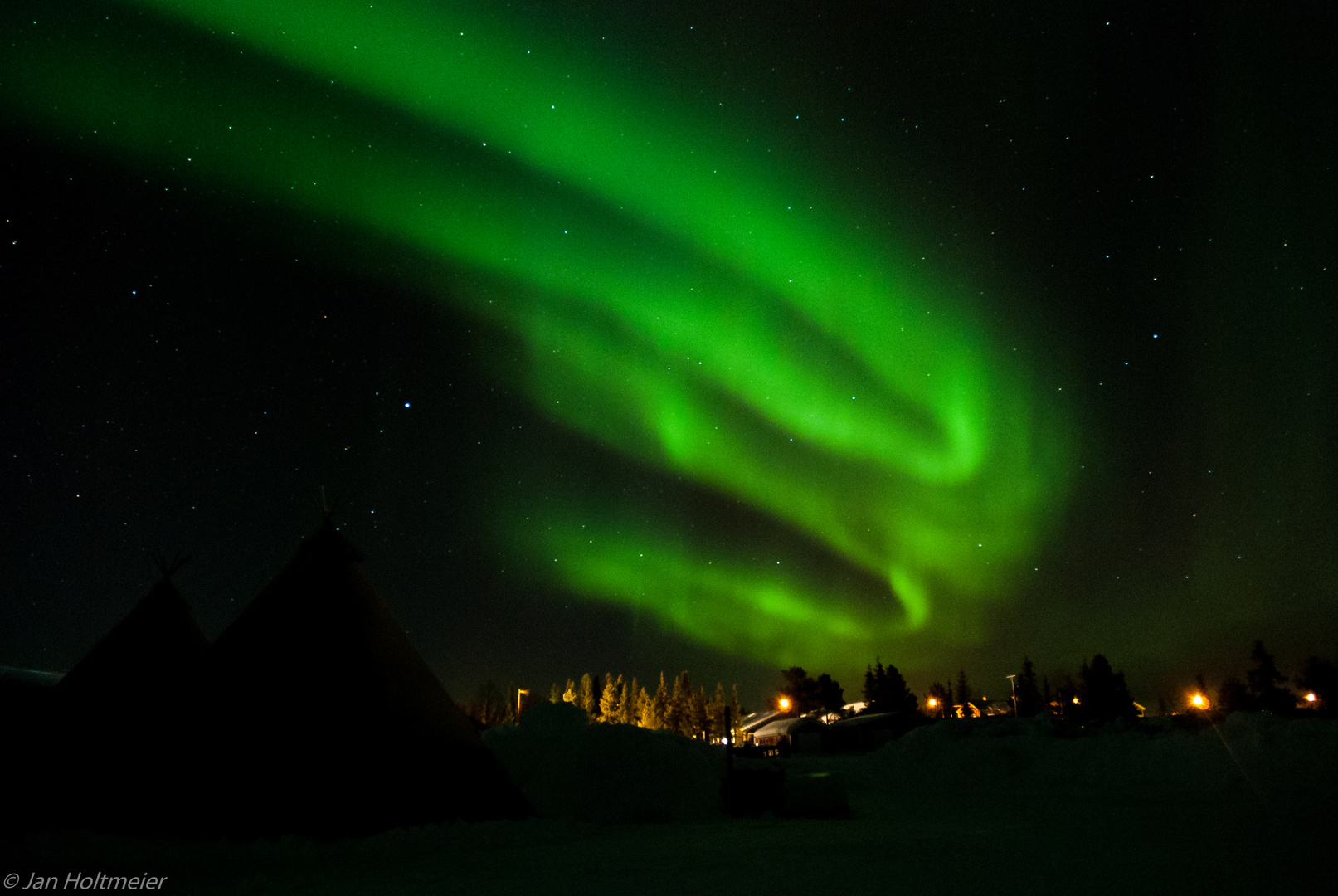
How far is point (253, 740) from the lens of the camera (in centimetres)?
950

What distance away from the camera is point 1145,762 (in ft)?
63.8

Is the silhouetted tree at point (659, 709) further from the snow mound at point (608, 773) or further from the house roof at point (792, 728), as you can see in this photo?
the snow mound at point (608, 773)

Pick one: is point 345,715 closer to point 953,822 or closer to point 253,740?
point 253,740

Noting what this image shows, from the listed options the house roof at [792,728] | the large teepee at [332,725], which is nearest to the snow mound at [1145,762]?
the large teepee at [332,725]

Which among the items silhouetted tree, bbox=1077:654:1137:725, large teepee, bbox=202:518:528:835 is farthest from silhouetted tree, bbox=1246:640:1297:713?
large teepee, bbox=202:518:528:835

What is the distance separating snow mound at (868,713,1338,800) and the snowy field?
9 cm

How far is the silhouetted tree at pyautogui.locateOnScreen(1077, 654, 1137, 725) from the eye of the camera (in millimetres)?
64750

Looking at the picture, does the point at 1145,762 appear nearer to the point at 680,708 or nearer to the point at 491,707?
the point at 680,708

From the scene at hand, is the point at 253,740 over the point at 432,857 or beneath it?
over

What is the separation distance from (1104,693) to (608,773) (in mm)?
68761

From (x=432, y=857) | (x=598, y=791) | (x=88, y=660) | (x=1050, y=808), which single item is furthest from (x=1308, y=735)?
(x=88, y=660)

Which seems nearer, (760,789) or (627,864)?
(627,864)

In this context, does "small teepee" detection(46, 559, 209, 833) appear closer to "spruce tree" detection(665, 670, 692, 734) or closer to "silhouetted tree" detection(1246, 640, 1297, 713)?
"spruce tree" detection(665, 670, 692, 734)

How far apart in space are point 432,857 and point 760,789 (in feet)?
23.6
